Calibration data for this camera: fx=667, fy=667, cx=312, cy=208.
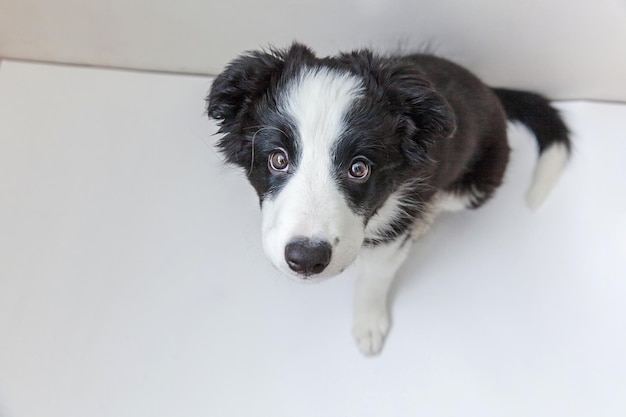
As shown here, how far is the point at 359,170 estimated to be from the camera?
4.79 feet

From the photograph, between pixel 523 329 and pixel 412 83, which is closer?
pixel 412 83

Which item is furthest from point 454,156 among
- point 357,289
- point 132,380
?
point 132,380

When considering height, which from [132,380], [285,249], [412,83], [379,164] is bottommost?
[132,380]

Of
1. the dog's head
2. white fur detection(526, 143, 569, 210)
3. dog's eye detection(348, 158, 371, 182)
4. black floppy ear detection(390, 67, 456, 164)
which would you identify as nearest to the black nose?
the dog's head

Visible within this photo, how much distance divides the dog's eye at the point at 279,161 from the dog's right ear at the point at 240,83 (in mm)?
144

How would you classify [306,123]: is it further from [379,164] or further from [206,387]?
[206,387]

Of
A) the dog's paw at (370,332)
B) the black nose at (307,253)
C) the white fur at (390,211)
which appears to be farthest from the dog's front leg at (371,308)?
the black nose at (307,253)

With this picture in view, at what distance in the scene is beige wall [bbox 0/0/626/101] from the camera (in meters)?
2.10

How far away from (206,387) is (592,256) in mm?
1317

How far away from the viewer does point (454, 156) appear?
179 centimetres

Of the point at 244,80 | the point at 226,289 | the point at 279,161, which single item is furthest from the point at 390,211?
the point at 226,289

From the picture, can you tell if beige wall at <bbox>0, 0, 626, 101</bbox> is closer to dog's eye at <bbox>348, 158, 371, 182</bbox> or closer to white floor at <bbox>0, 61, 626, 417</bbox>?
white floor at <bbox>0, 61, 626, 417</bbox>

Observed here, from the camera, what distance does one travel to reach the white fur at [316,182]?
1380 millimetres

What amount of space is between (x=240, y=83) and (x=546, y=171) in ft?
3.97
